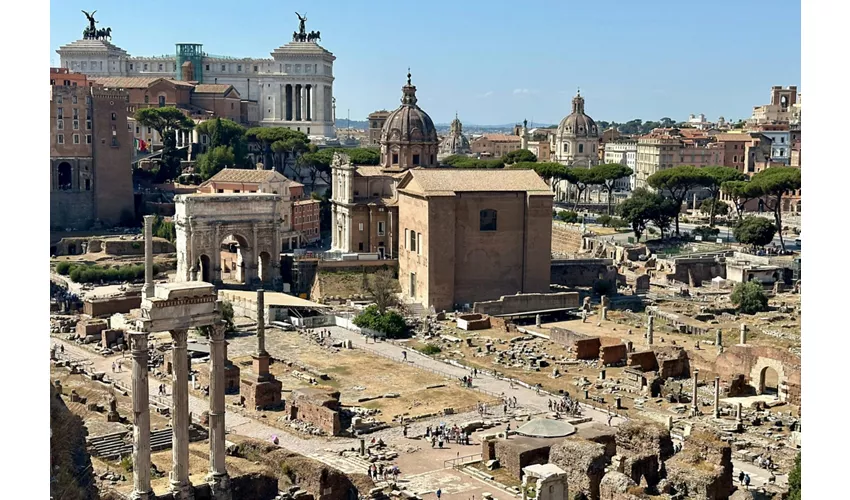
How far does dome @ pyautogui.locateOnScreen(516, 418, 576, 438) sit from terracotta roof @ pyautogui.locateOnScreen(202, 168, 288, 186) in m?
27.4

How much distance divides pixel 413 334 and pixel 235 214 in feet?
34.5

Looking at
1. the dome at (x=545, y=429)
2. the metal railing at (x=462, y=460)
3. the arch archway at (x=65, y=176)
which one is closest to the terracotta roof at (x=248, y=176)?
the arch archway at (x=65, y=176)

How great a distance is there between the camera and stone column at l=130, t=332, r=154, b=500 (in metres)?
15.1

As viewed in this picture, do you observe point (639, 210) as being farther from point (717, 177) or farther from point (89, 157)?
point (89, 157)

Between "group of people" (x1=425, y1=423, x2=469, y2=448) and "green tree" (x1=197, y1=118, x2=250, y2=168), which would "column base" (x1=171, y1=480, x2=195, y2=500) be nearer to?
"group of people" (x1=425, y1=423, x2=469, y2=448)

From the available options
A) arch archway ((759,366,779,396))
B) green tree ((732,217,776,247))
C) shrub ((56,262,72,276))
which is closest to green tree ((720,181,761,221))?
green tree ((732,217,776,247))

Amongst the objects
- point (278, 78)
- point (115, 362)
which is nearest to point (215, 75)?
point (278, 78)

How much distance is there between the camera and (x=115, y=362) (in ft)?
96.3

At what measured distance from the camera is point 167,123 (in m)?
59.4

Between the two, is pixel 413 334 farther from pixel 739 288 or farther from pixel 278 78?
pixel 278 78

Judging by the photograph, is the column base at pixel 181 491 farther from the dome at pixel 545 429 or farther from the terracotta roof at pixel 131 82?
the terracotta roof at pixel 131 82

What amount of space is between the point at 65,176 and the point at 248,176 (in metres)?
9.98

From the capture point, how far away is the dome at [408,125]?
46.0 m
